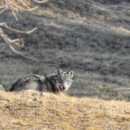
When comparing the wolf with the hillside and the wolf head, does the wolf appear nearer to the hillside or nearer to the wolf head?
the wolf head

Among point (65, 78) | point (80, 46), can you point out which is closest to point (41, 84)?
point (65, 78)

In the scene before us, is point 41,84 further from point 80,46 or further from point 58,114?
point 80,46

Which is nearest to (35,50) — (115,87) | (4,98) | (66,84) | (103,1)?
(115,87)

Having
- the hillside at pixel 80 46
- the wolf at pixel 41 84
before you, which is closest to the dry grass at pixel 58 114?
the wolf at pixel 41 84

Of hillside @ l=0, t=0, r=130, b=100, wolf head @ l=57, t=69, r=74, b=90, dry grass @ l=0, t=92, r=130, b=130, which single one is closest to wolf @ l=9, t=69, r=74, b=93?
wolf head @ l=57, t=69, r=74, b=90

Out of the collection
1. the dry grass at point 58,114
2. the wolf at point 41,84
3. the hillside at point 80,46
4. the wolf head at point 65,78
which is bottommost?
the hillside at point 80,46

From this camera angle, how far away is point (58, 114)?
36.8 ft

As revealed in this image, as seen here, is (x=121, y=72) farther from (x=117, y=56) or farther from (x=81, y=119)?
(x=81, y=119)

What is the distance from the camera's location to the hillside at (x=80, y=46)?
27.1 metres

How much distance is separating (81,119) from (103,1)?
1370 inches

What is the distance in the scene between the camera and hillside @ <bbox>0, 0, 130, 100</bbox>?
27.1 meters

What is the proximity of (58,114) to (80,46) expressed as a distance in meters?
23.0

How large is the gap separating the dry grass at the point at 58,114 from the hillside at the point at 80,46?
36.5 ft

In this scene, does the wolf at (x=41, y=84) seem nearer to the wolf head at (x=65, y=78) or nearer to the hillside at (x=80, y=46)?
the wolf head at (x=65, y=78)
